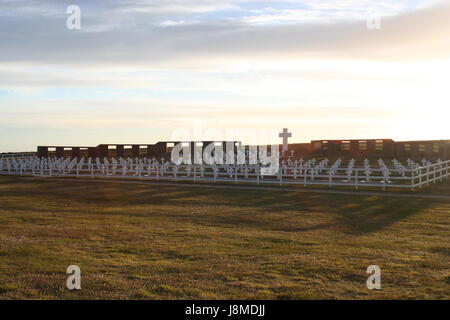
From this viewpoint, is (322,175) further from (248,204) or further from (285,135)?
(248,204)

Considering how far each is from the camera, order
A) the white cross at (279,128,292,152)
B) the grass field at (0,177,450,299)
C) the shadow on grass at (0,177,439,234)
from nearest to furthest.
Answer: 1. the grass field at (0,177,450,299)
2. the shadow on grass at (0,177,439,234)
3. the white cross at (279,128,292,152)

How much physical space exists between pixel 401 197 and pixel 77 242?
Answer: 1498 cm

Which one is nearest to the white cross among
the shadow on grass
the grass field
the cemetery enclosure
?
the cemetery enclosure

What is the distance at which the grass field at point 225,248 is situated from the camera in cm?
822

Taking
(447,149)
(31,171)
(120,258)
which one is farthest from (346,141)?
(120,258)

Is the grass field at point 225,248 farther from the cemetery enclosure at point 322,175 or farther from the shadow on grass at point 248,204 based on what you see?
the cemetery enclosure at point 322,175

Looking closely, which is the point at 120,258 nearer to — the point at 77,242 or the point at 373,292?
the point at 77,242

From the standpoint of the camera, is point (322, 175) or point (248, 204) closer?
point (248, 204)

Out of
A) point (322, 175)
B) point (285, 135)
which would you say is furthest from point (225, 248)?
point (285, 135)

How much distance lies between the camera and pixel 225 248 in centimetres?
1111

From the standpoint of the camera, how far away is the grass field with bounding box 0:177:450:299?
822cm

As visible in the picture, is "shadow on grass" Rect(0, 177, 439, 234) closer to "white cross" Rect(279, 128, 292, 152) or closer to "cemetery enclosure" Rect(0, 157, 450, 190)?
"cemetery enclosure" Rect(0, 157, 450, 190)

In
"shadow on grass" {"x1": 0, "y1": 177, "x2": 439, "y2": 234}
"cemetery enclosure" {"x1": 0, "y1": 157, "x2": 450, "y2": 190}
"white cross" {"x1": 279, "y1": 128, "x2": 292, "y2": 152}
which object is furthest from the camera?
"white cross" {"x1": 279, "y1": 128, "x2": 292, "y2": 152}
